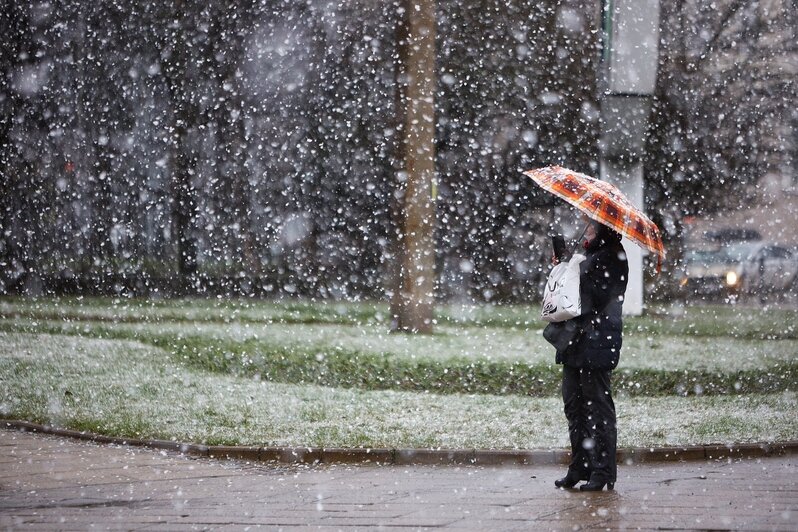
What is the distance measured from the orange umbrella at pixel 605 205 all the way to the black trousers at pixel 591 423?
2.77ft

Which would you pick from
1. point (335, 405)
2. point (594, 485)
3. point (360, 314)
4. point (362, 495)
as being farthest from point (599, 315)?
point (360, 314)

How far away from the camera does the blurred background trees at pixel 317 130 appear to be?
24.6 m

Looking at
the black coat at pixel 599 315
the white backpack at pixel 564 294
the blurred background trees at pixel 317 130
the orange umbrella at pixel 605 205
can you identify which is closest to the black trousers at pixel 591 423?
the black coat at pixel 599 315

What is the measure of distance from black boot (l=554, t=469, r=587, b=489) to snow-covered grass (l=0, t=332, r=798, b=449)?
1227mm

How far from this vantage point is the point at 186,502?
6.46 m

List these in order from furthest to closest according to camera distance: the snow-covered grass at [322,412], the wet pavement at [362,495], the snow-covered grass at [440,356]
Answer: the snow-covered grass at [440,356] < the snow-covered grass at [322,412] < the wet pavement at [362,495]

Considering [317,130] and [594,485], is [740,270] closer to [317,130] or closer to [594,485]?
[317,130]

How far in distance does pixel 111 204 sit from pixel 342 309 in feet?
24.7

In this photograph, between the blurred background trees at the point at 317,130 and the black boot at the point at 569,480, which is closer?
the black boot at the point at 569,480

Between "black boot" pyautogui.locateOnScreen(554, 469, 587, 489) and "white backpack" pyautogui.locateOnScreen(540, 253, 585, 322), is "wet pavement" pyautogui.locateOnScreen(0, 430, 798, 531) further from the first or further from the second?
"white backpack" pyautogui.locateOnScreen(540, 253, 585, 322)

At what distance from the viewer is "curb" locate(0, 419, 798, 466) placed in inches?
315

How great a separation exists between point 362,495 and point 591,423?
4.71 ft

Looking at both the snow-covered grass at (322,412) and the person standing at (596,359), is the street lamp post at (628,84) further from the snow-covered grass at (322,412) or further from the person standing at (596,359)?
the person standing at (596,359)

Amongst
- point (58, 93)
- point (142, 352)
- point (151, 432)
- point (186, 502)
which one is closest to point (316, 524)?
point (186, 502)
